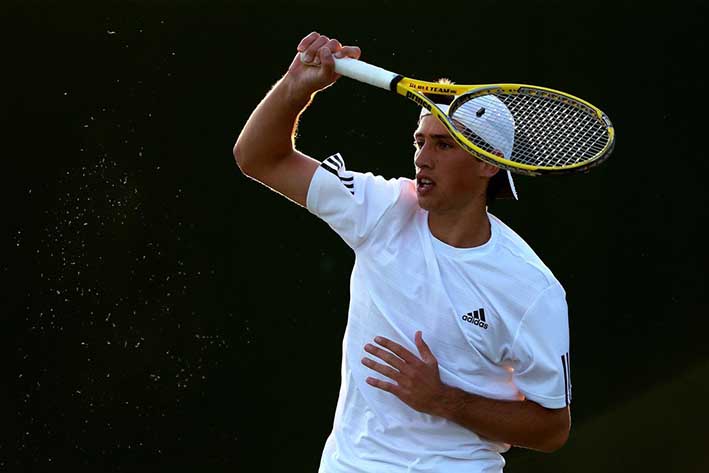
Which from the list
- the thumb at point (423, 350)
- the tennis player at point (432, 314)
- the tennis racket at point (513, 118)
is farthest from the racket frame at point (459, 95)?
the thumb at point (423, 350)

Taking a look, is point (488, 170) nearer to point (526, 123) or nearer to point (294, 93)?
point (526, 123)

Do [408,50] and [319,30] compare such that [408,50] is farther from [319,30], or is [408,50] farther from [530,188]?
[530,188]

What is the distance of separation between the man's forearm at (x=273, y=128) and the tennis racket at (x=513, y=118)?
0.50 feet

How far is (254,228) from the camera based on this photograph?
193 inches

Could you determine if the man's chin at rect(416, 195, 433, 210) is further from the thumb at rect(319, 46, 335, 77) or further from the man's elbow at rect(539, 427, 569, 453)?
the man's elbow at rect(539, 427, 569, 453)

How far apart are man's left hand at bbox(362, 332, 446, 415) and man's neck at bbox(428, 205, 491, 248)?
313mm

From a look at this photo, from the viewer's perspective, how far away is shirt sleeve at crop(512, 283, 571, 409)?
3281mm

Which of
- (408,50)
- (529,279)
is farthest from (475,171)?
(408,50)

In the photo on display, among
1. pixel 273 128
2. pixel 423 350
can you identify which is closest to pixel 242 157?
pixel 273 128

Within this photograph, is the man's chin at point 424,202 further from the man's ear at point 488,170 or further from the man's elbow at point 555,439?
the man's elbow at point 555,439

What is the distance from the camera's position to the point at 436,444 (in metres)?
3.33

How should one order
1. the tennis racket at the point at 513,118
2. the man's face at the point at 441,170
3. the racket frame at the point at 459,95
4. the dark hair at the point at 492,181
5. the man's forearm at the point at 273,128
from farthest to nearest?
the dark hair at the point at 492,181, the man's face at the point at 441,170, the man's forearm at the point at 273,128, the tennis racket at the point at 513,118, the racket frame at the point at 459,95

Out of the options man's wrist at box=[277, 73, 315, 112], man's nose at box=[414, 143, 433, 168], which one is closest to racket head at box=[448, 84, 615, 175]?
man's nose at box=[414, 143, 433, 168]

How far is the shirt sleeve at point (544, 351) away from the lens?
3.28 meters
